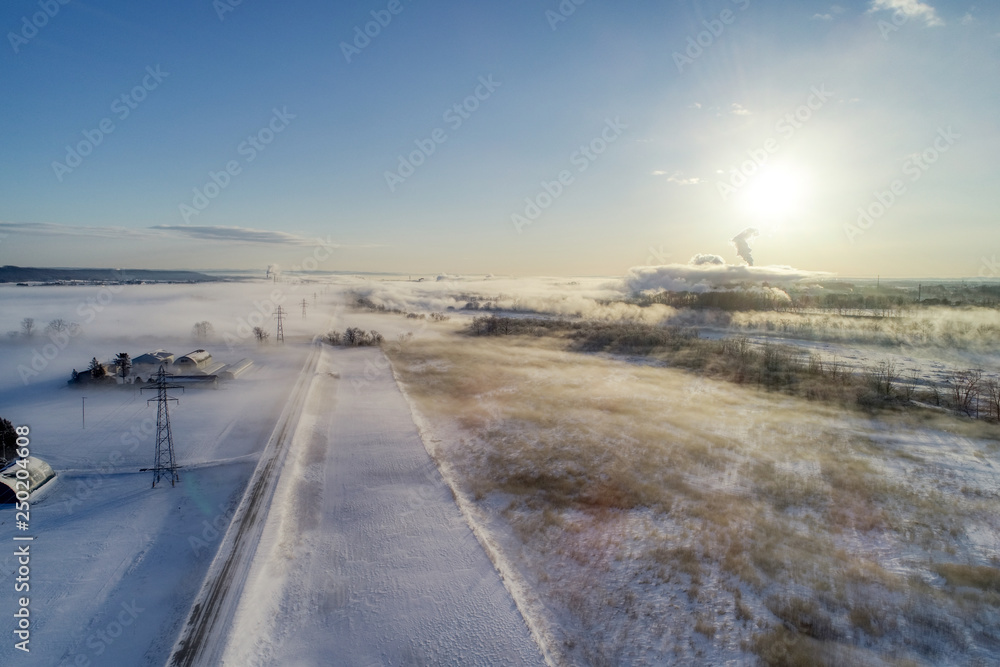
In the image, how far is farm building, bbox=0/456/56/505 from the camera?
13055mm

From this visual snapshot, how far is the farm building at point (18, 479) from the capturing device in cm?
1305

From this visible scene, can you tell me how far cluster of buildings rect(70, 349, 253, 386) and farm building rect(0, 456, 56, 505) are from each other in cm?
1470

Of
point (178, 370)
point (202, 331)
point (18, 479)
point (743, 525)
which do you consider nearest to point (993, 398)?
point (743, 525)

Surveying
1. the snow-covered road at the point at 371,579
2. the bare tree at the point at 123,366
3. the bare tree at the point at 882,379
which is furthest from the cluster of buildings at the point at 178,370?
the bare tree at the point at 882,379

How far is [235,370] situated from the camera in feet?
105

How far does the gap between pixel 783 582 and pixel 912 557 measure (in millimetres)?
3769

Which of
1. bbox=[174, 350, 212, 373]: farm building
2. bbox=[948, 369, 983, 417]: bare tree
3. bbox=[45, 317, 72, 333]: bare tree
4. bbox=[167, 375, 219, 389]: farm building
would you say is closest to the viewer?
bbox=[948, 369, 983, 417]: bare tree

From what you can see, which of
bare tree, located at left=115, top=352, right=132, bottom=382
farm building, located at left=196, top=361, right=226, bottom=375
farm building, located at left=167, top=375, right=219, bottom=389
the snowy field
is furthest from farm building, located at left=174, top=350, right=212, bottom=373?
the snowy field

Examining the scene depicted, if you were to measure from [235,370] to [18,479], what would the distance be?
19266 mm

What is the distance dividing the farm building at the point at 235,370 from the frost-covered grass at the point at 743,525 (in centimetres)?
1833

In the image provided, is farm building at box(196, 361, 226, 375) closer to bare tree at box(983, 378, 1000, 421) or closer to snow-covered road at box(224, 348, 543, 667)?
snow-covered road at box(224, 348, 543, 667)

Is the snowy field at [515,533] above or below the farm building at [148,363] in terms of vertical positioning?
below

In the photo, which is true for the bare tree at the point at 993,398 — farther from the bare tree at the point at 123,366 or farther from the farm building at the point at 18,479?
the bare tree at the point at 123,366

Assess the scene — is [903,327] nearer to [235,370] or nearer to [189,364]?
[235,370]
